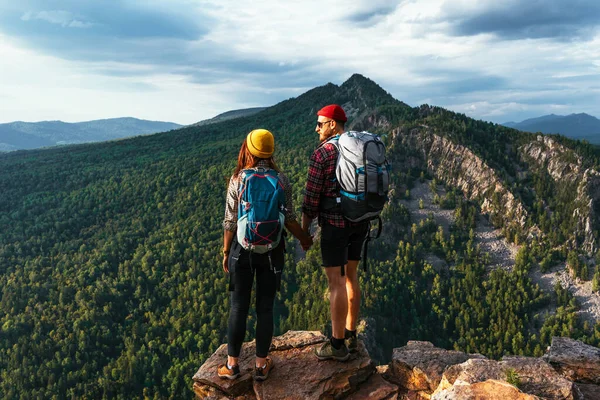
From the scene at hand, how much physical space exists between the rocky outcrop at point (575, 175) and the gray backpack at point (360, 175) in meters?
148

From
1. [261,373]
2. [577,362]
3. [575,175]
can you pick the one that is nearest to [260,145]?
[261,373]

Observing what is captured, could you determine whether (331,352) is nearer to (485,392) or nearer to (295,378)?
(295,378)

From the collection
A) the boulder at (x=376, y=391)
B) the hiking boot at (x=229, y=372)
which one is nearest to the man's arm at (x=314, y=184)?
the hiking boot at (x=229, y=372)

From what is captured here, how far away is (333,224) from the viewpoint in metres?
9.34

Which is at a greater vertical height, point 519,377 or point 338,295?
point 338,295

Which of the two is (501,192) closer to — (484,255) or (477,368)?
(484,255)

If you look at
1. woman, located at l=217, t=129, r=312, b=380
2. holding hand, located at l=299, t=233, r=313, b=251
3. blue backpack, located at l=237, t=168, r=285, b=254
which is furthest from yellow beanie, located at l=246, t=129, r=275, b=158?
holding hand, located at l=299, t=233, r=313, b=251

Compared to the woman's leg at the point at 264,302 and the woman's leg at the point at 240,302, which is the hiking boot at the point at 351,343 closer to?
the woman's leg at the point at 264,302

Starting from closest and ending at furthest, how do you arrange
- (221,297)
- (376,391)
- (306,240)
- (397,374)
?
1. (306,240)
2. (376,391)
3. (397,374)
4. (221,297)

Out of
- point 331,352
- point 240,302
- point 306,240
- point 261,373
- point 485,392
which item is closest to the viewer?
point 485,392

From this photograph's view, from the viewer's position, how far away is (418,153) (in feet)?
566

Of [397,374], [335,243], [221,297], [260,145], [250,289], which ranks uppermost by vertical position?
[260,145]

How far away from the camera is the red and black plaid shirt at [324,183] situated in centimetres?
915

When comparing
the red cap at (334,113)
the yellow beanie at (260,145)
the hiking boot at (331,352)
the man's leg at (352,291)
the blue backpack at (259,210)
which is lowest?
the hiking boot at (331,352)
